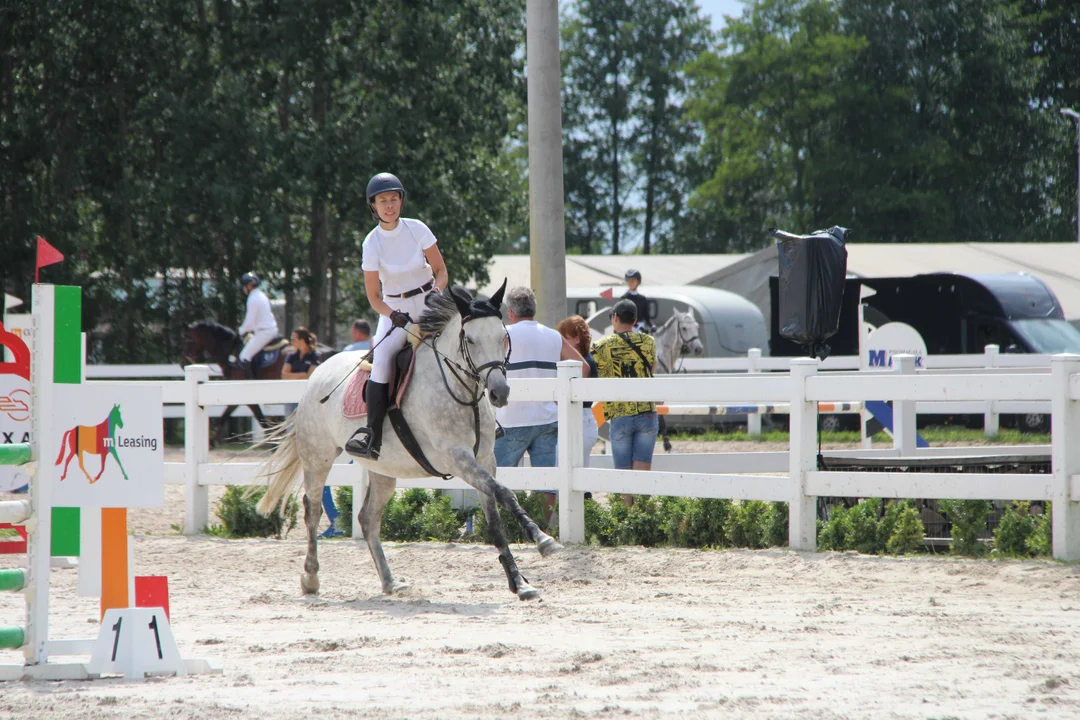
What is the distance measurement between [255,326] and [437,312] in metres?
11.6

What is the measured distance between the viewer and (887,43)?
186 feet

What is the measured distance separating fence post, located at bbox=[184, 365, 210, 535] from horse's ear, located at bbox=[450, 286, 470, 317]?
4899 millimetres

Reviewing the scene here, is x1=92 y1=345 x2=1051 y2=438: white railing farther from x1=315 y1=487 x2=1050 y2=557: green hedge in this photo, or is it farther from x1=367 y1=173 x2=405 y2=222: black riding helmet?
x1=367 y1=173 x2=405 y2=222: black riding helmet

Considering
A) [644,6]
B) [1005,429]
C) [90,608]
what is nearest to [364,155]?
[1005,429]

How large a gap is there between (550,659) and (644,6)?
2518 inches

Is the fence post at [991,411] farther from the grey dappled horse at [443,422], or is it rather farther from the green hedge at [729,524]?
the grey dappled horse at [443,422]

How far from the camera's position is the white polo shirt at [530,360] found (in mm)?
11141

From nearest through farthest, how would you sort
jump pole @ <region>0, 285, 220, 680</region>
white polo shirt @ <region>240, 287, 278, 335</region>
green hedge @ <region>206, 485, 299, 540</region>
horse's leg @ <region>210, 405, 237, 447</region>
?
jump pole @ <region>0, 285, 220, 680</region> → green hedge @ <region>206, 485, 299, 540</region> → white polo shirt @ <region>240, 287, 278, 335</region> → horse's leg @ <region>210, 405, 237, 447</region>

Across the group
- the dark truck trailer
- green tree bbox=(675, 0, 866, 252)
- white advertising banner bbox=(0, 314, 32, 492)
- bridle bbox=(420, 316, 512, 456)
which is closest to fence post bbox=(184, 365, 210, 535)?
white advertising banner bbox=(0, 314, 32, 492)

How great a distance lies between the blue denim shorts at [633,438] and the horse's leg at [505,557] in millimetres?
3500

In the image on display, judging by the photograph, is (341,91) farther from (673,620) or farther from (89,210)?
(673,620)

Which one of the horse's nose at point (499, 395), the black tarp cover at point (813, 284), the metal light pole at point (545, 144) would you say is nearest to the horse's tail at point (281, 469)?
the horse's nose at point (499, 395)

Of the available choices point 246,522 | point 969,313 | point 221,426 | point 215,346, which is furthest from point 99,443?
point 969,313

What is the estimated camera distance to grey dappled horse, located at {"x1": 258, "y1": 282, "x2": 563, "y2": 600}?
26.0 ft
